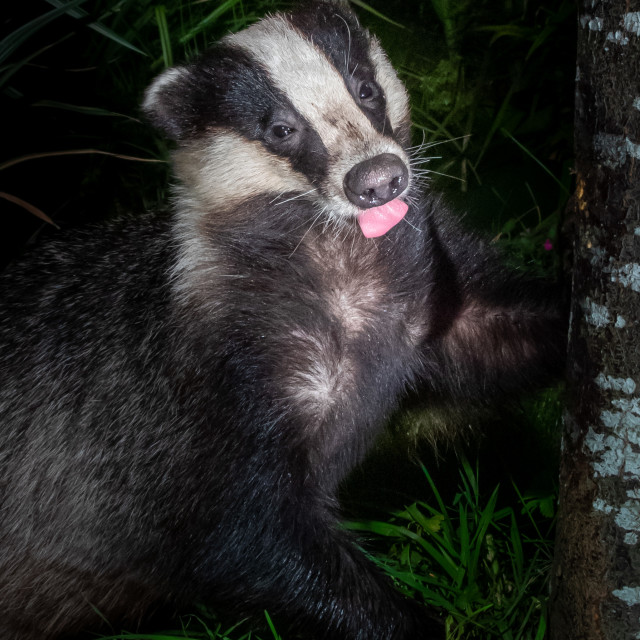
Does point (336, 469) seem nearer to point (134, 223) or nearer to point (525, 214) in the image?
point (134, 223)

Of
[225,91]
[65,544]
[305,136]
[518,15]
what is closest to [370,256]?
→ [305,136]

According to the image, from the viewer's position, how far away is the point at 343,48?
7.22 feet

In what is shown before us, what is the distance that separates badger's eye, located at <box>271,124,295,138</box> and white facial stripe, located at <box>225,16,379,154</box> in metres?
0.06

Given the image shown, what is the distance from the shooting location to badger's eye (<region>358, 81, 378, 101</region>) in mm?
2180

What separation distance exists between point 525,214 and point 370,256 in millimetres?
1187

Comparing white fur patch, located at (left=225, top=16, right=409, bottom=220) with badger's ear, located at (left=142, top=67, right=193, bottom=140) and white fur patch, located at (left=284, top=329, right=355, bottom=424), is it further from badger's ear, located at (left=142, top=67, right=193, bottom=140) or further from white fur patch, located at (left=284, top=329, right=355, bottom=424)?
white fur patch, located at (left=284, top=329, right=355, bottom=424)

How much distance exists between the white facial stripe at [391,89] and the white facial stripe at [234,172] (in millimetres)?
405

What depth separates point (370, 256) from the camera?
2209 mm

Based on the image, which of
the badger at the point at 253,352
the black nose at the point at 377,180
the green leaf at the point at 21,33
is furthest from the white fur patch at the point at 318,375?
the green leaf at the point at 21,33

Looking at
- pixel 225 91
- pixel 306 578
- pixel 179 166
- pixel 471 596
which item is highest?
pixel 225 91

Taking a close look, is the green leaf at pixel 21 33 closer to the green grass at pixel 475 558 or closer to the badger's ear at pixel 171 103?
the badger's ear at pixel 171 103

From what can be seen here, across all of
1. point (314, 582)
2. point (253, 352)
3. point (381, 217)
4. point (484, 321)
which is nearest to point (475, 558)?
point (314, 582)

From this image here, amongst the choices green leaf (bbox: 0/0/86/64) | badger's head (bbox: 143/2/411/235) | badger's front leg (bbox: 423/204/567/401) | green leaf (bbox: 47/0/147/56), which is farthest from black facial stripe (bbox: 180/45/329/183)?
green leaf (bbox: 0/0/86/64)

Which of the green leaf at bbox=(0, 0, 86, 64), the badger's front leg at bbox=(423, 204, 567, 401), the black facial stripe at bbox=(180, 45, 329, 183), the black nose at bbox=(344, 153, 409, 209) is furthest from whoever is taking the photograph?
the green leaf at bbox=(0, 0, 86, 64)
